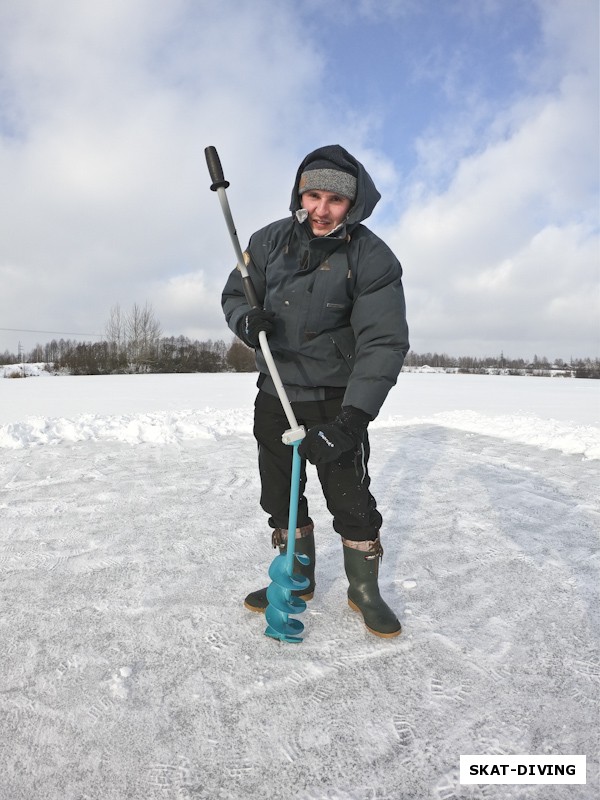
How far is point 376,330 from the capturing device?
1.98 m

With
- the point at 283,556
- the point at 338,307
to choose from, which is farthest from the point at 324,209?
the point at 283,556

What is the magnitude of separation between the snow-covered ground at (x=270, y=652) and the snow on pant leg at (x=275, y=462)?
1.52ft

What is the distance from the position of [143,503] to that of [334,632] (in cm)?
220

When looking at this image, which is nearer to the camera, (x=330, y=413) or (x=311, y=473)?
(x=330, y=413)

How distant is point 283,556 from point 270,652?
36 centimetres

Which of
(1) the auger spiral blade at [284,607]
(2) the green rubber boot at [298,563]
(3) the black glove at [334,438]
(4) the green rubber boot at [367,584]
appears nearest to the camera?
(3) the black glove at [334,438]

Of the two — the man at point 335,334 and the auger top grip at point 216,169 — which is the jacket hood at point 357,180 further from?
the auger top grip at point 216,169

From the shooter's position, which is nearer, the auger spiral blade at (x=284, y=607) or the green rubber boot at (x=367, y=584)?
the auger spiral blade at (x=284, y=607)

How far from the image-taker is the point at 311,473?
493 cm

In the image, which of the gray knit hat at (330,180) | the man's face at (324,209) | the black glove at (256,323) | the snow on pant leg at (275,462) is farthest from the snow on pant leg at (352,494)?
the gray knit hat at (330,180)

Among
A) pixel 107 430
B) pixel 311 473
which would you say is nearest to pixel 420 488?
pixel 311 473

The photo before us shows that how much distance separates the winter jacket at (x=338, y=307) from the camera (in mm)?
1983

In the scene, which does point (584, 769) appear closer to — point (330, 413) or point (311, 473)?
point (330, 413)

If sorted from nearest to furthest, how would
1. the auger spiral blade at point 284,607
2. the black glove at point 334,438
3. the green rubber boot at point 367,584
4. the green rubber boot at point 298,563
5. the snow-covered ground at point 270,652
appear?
the snow-covered ground at point 270,652, the black glove at point 334,438, the auger spiral blade at point 284,607, the green rubber boot at point 367,584, the green rubber boot at point 298,563
